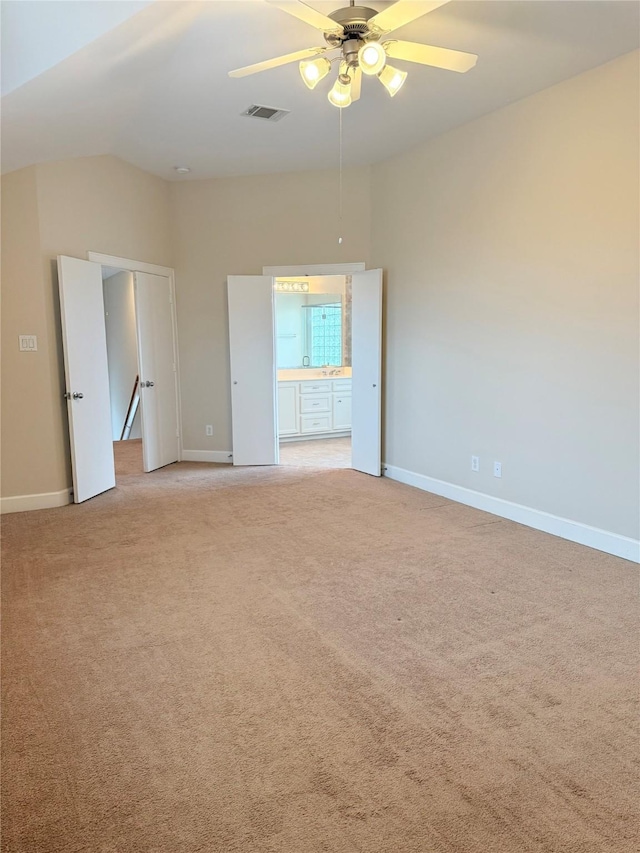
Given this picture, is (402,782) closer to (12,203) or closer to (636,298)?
(636,298)

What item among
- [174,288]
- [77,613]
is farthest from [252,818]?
[174,288]

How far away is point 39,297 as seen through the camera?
435 centimetres

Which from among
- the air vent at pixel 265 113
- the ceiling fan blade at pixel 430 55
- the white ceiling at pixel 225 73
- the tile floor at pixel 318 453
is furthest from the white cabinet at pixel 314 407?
the ceiling fan blade at pixel 430 55

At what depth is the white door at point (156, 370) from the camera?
5566 mm

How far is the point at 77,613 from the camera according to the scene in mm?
2746

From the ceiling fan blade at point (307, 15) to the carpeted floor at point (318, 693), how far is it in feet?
8.71

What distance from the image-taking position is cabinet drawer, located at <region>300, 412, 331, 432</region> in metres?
7.47

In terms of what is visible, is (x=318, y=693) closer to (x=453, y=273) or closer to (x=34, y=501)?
(x=34, y=501)

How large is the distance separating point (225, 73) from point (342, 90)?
0.96m

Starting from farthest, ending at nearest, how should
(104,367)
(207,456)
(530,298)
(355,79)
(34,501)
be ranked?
(207,456) < (104,367) < (34,501) < (530,298) < (355,79)

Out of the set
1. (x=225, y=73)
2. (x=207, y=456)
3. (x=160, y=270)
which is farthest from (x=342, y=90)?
(x=207, y=456)

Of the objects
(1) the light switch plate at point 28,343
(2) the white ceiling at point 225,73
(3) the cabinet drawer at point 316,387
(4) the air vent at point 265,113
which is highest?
(4) the air vent at point 265,113

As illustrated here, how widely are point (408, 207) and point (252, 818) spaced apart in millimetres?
4733

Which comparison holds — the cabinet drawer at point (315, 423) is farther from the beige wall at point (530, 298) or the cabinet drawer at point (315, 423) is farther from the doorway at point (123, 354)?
the doorway at point (123, 354)
